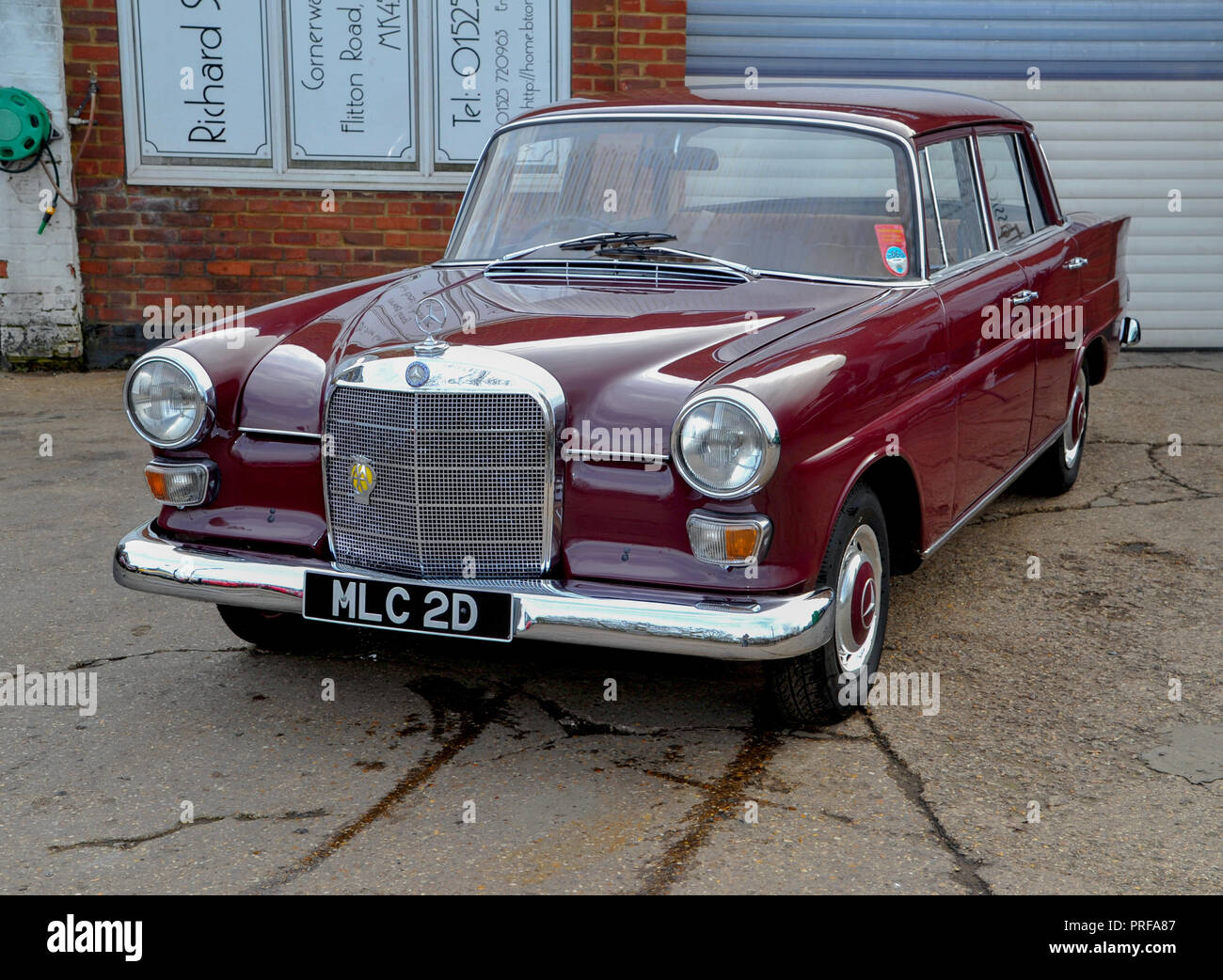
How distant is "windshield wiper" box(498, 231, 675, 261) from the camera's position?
12.6ft

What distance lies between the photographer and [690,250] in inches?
150

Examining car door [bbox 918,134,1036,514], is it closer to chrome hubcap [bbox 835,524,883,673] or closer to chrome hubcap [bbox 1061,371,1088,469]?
chrome hubcap [bbox 835,524,883,673]

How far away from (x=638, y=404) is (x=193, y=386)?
1170 mm

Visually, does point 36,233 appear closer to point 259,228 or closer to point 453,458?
point 259,228

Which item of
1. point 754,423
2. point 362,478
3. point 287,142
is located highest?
point 287,142

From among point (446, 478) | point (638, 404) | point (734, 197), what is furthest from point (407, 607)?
point (734, 197)

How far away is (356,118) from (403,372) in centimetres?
546

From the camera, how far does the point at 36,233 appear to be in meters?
7.94

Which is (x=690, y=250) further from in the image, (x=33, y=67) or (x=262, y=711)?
(x=33, y=67)

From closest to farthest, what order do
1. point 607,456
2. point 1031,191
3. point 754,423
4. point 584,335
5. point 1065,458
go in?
point 754,423 → point 607,456 → point 584,335 → point 1031,191 → point 1065,458

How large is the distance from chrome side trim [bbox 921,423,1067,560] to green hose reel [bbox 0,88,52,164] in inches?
234

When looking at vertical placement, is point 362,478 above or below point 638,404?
below

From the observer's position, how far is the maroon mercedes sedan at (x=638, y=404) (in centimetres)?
296

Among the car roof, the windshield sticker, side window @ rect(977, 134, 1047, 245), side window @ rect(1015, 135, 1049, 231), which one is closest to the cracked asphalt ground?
the windshield sticker
